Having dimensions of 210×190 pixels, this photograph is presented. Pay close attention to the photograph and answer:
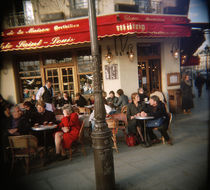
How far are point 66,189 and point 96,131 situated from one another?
1.37m

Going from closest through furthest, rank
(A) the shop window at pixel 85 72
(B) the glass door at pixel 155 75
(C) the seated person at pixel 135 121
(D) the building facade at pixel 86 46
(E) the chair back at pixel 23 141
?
(E) the chair back at pixel 23 141 → (C) the seated person at pixel 135 121 → (D) the building facade at pixel 86 46 → (A) the shop window at pixel 85 72 → (B) the glass door at pixel 155 75

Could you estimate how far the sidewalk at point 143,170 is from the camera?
3234 millimetres

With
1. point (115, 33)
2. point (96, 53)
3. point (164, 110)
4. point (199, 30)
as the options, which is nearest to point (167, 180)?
point (164, 110)

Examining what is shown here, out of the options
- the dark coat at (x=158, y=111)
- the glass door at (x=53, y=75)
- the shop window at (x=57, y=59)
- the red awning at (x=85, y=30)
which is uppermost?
the red awning at (x=85, y=30)

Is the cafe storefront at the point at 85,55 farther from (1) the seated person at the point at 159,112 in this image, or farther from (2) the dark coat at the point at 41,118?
(2) the dark coat at the point at 41,118

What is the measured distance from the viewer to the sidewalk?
323cm

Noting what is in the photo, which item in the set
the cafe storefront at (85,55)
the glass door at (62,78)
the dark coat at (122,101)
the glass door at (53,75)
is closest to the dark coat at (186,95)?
the cafe storefront at (85,55)

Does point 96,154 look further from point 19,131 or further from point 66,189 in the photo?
point 19,131

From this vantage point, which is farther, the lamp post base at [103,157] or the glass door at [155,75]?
the glass door at [155,75]

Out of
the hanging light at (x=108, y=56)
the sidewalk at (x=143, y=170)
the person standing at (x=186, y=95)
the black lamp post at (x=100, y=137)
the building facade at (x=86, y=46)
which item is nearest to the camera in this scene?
the black lamp post at (x=100, y=137)

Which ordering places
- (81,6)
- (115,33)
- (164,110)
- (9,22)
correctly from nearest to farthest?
(164,110), (115,33), (81,6), (9,22)

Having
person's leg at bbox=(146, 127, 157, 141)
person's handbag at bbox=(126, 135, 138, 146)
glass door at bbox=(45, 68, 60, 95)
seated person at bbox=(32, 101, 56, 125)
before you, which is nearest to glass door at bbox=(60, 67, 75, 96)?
glass door at bbox=(45, 68, 60, 95)

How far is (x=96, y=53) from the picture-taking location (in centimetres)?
283

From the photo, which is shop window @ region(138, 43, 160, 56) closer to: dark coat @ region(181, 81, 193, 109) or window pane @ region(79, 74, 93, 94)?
dark coat @ region(181, 81, 193, 109)
